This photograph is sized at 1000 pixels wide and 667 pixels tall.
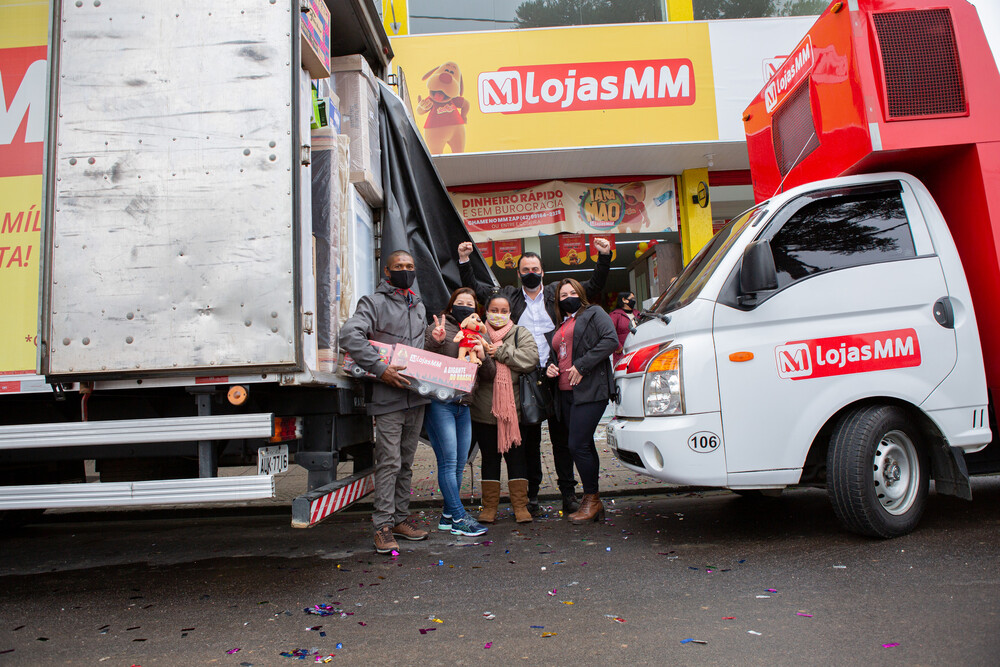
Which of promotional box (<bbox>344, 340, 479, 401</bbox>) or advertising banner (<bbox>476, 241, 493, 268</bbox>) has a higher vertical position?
advertising banner (<bbox>476, 241, 493, 268</bbox>)

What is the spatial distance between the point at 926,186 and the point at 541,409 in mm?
3217

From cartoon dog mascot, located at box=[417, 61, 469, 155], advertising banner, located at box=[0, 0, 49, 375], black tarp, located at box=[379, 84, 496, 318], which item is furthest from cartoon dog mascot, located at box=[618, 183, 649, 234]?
advertising banner, located at box=[0, 0, 49, 375]

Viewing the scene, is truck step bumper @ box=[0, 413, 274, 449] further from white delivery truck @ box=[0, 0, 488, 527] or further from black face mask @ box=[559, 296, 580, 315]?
black face mask @ box=[559, 296, 580, 315]

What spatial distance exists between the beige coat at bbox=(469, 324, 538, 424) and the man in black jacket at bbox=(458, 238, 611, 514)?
294 mm

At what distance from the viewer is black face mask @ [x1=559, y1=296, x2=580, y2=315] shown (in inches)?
209

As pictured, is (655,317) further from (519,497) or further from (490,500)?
(490,500)

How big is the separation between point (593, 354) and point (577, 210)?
21.0 ft

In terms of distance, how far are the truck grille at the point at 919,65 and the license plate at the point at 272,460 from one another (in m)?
4.27

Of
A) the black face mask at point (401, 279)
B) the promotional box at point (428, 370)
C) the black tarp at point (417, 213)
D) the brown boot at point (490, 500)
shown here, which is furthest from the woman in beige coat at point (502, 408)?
the black face mask at point (401, 279)

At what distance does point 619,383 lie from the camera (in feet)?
16.5

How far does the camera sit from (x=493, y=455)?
5344 millimetres

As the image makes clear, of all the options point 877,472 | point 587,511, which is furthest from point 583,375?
point 877,472

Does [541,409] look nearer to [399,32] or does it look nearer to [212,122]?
[212,122]

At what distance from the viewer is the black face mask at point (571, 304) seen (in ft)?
17.4
